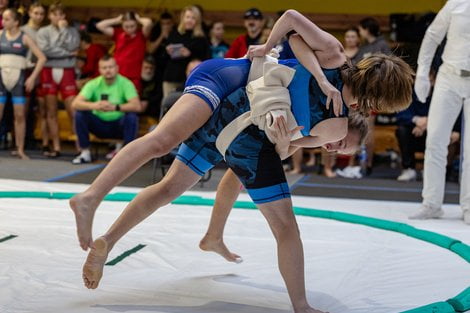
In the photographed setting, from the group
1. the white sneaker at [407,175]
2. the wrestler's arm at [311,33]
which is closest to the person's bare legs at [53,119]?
the white sneaker at [407,175]

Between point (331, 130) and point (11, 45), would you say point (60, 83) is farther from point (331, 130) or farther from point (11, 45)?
point (331, 130)

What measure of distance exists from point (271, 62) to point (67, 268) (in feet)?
4.14

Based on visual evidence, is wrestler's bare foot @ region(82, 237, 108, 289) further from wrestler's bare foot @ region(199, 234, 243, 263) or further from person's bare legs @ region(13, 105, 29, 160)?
person's bare legs @ region(13, 105, 29, 160)

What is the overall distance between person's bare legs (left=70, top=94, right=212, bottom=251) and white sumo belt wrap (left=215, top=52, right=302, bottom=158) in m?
0.12

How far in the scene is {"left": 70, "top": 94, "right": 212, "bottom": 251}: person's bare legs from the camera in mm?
2699

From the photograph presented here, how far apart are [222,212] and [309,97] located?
78cm

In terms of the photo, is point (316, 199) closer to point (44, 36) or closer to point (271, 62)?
point (271, 62)

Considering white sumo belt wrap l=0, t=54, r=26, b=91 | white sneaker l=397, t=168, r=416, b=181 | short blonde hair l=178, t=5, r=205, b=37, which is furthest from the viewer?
short blonde hair l=178, t=5, r=205, b=37

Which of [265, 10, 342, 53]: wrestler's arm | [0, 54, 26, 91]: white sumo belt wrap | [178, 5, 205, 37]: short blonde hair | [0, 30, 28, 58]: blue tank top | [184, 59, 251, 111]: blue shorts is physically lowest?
[0, 54, 26, 91]: white sumo belt wrap

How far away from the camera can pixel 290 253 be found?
281cm

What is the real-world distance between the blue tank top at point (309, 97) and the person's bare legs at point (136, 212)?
1.71ft

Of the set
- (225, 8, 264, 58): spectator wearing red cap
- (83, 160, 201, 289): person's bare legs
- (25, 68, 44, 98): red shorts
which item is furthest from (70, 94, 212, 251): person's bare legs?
(25, 68, 44, 98): red shorts

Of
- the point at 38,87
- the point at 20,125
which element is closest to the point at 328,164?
the point at 20,125

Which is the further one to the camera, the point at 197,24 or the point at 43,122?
the point at 43,122
